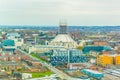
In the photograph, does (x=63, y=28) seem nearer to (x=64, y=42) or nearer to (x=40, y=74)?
(x=64, y=42)

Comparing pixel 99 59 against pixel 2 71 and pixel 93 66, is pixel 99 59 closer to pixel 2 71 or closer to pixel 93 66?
pixel 93 66

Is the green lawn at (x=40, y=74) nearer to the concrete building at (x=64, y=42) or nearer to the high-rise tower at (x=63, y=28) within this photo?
the concrete building at (x=64, y=42)

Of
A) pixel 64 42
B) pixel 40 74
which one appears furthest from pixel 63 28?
pixel 40 74

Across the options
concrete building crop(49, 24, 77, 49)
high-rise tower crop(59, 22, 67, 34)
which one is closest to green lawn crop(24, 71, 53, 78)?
concrete building crop(49, 24, 77, 49)

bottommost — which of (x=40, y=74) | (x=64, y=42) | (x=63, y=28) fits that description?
(x=40, y=74)

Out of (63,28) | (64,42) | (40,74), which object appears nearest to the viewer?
(40,74)

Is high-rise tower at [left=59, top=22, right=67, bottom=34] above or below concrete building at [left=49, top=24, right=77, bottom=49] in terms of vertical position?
above

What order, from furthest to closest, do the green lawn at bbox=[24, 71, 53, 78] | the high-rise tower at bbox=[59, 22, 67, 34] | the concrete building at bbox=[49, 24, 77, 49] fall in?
1. the high-rise tower at bbox=[59, 22, 67, 34]
2. the concrete building at bbox=[49, 24, 77, 49]
3. the green lawn at bbox=[24, 71, 53, 78]

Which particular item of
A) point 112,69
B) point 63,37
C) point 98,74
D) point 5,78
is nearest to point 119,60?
point 112,69

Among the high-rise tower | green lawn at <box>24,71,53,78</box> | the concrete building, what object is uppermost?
the high-rise tower

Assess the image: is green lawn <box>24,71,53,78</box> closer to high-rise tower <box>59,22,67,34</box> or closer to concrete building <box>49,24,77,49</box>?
concrete building <box>49,24,77,49</box>

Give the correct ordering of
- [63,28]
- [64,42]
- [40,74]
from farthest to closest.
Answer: [63,28] < [64,42] < [40,74]

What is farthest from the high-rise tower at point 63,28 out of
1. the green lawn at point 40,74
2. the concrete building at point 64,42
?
the green lawn at point 40,74
